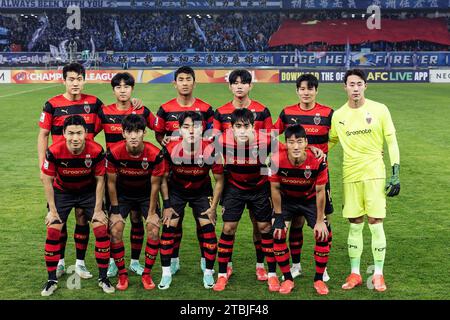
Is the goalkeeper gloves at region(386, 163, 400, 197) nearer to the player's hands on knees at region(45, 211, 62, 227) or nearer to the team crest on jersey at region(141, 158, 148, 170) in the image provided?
the team crest on jersey at region(141, 158, 148, 170)

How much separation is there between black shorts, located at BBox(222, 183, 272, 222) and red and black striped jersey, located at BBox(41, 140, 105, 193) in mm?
1401

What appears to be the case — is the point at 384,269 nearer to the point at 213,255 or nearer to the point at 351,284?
the point at 351,284

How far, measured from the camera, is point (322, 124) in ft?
22.5

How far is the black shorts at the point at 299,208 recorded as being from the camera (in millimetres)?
6598

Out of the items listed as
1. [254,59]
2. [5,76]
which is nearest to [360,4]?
[254,59]

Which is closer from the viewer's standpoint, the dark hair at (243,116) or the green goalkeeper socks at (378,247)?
the dark hair at (243,116)

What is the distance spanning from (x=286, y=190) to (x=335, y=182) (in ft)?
18.4

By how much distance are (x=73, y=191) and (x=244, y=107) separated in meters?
2.10

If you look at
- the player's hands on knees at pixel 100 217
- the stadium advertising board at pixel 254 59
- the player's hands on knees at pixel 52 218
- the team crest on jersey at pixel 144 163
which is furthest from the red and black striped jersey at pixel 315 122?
the stadium advertising board at pixel 254 59

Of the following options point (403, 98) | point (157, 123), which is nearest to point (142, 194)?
point (157, 123)

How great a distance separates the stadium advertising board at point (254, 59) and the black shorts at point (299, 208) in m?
40.5

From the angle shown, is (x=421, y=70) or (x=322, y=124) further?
(x=421, y=70)

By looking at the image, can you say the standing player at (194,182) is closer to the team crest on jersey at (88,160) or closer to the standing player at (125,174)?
the standing player at (125,174)

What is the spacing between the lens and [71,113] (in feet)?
23.3
